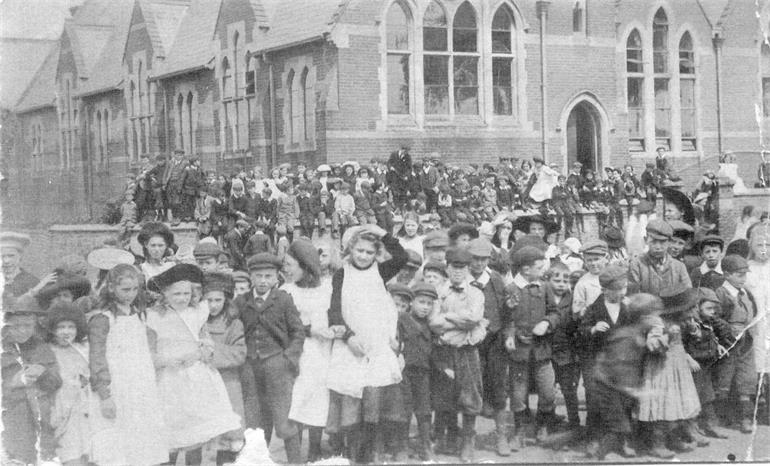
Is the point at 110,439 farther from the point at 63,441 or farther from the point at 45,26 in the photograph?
the point at 45,26

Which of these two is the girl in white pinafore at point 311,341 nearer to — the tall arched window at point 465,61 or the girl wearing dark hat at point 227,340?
the girl wearing dark hat at point 227,340

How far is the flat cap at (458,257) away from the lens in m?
6.46

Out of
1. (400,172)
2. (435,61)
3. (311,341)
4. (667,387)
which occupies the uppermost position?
(435,61)

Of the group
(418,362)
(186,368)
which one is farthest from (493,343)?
(186,368)

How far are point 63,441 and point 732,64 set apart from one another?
674 centimetres

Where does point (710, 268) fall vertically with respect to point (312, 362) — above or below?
above

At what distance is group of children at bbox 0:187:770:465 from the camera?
620 centimetres

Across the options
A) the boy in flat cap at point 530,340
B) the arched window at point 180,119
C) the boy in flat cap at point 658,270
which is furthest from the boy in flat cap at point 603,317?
the arched window at point 180,119

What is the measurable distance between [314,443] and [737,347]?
3.34 meters

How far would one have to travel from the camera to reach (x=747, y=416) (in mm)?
7168

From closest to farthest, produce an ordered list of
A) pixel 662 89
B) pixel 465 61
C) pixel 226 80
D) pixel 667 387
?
1. pixel 667 387
2. pixel 226 80
3. pixel 465 61
4. pixel 662 89

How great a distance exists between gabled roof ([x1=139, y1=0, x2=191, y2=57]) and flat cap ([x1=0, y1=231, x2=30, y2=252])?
219 centimetres

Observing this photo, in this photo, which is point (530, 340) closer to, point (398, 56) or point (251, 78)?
point (398, 56)

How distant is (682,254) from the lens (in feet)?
25.5
